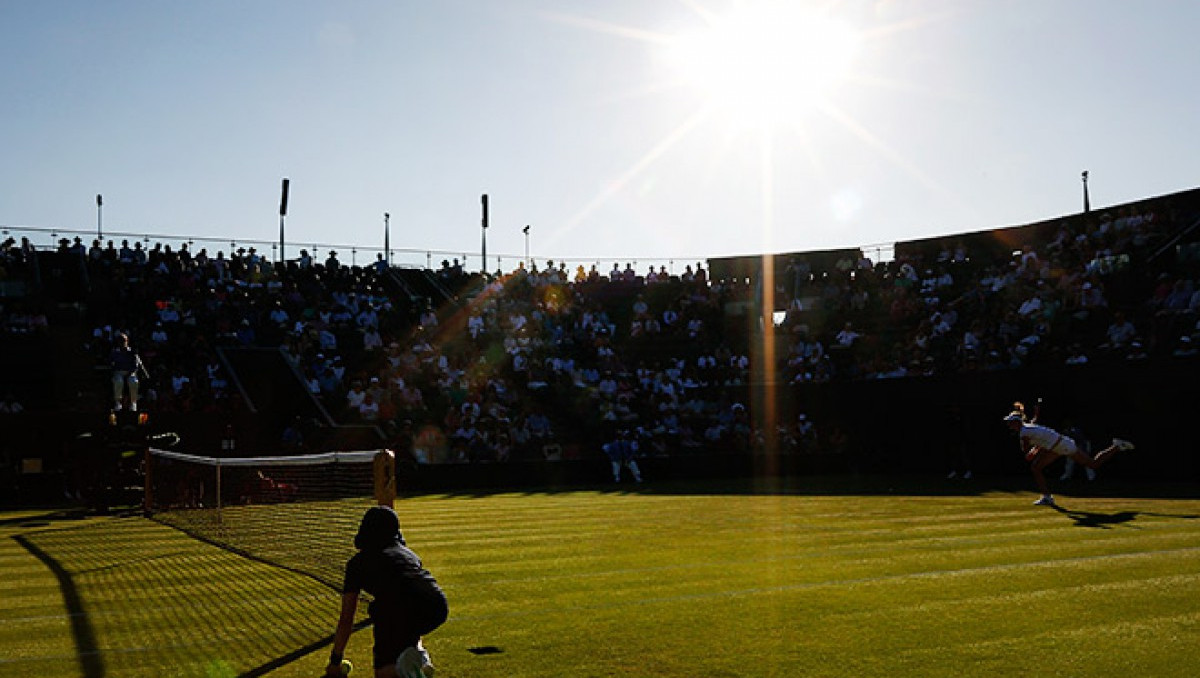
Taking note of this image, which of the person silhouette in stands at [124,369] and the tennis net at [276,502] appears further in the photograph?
the person silhouette in stands at [124,369]

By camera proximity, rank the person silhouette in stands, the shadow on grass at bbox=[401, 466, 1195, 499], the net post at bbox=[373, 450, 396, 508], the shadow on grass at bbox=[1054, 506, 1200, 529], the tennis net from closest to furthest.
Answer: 1. the net post at bbox=[373, 450, 396, 508]
2. the tennis net
3. the shadow on grass at bbox=[1054, 506, 1200, 529]
4. the person silhouette in stands
5. the shadow on grass at bbox=[401, 466, 1195, 499]

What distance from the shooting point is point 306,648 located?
328 inches

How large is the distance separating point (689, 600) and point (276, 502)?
15.9 m

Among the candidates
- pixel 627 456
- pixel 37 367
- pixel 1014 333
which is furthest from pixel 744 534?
pixel 37 367

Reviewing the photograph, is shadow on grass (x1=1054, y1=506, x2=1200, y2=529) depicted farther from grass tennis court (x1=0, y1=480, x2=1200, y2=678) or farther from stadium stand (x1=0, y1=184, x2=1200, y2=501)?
stadium stand (x1=0, y1=184, x2=1200, y2=501)

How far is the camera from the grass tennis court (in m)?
7.60

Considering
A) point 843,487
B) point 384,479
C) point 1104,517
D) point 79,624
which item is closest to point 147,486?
point 79,624

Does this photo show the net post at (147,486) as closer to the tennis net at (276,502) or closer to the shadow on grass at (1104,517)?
the tennis net at (276,502)

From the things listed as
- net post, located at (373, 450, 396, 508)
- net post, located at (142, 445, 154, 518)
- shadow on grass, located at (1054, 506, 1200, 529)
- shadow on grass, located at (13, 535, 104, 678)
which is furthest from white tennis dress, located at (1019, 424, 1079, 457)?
net post, located at (142, 445, 154, 518)

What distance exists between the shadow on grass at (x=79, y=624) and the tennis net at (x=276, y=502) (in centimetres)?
233

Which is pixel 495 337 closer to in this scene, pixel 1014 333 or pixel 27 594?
pixel 1014 333

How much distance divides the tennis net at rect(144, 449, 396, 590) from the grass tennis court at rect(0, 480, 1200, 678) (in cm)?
55

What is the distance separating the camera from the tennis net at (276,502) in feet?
41.9

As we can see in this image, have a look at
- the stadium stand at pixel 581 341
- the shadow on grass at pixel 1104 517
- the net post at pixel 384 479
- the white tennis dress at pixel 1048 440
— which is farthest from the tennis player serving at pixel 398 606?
the stadium stand at pixel 581 341
